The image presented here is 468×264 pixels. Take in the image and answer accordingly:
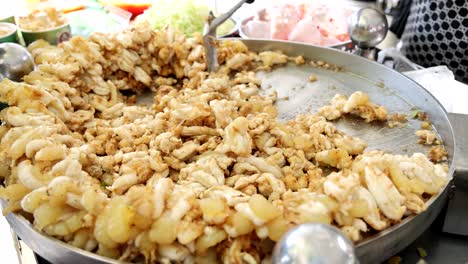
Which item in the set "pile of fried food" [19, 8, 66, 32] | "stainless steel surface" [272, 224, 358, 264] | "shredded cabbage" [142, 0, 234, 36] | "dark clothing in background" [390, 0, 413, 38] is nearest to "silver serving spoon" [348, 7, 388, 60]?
"shredded cabbage" [142, 0, 234, 36]

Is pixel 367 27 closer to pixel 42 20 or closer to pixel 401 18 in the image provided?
pixel 401 18

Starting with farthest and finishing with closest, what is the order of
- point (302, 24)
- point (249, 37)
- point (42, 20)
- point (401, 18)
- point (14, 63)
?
1. point (401, 18)
2. point (42, 20)
3. point (249, 37)
4. point (302, 24)
5. point (14, 63)

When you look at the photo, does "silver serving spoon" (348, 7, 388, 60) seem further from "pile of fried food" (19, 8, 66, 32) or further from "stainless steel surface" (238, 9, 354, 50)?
"pile of fried food" (19, 8, 66, 32)

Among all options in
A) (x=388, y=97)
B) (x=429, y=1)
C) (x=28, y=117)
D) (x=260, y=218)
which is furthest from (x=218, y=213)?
(x=429, y=1)

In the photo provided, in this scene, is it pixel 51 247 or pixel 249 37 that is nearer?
pixel 51 247

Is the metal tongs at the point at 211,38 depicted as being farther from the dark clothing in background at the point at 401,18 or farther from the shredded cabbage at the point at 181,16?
the dark clothing in background at the point at 401,18

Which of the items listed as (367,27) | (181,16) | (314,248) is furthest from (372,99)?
(181,16)
